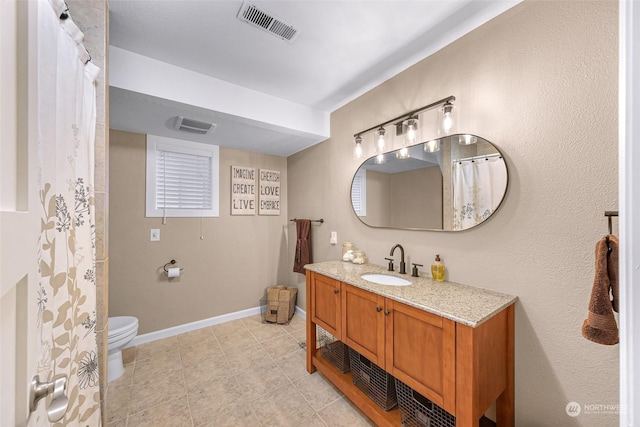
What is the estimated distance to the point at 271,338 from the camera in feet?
8.55

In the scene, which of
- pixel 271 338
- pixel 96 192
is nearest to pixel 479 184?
pixel 96 192

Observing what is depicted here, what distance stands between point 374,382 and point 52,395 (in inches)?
64.1

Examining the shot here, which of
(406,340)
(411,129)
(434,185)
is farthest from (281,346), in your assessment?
(411,129)

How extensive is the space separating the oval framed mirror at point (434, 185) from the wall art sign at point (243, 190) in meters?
1.57

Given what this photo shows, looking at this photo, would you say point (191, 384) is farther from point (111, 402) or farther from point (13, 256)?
point (13, 256)

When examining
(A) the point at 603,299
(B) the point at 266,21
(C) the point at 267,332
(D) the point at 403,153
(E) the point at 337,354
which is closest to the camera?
(A) the point at 603,299

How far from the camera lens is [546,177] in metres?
1.24

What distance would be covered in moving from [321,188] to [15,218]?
2.50 metres

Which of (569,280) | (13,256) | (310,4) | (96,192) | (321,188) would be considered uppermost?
(310,4)

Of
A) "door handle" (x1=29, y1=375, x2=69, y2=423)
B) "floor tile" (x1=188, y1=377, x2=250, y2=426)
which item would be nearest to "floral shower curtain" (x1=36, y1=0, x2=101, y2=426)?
"door handle" (x1=29, y1=375, x2=69, y2=423)

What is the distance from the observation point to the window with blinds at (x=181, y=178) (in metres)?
2.63

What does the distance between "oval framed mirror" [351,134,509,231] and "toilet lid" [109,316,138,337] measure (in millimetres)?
2191

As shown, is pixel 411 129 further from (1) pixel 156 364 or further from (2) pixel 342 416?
(1) pixel 156 364

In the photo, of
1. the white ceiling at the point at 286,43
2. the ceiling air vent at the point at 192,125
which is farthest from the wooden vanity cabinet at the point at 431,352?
the ceiling air vent at the point at 192,125
